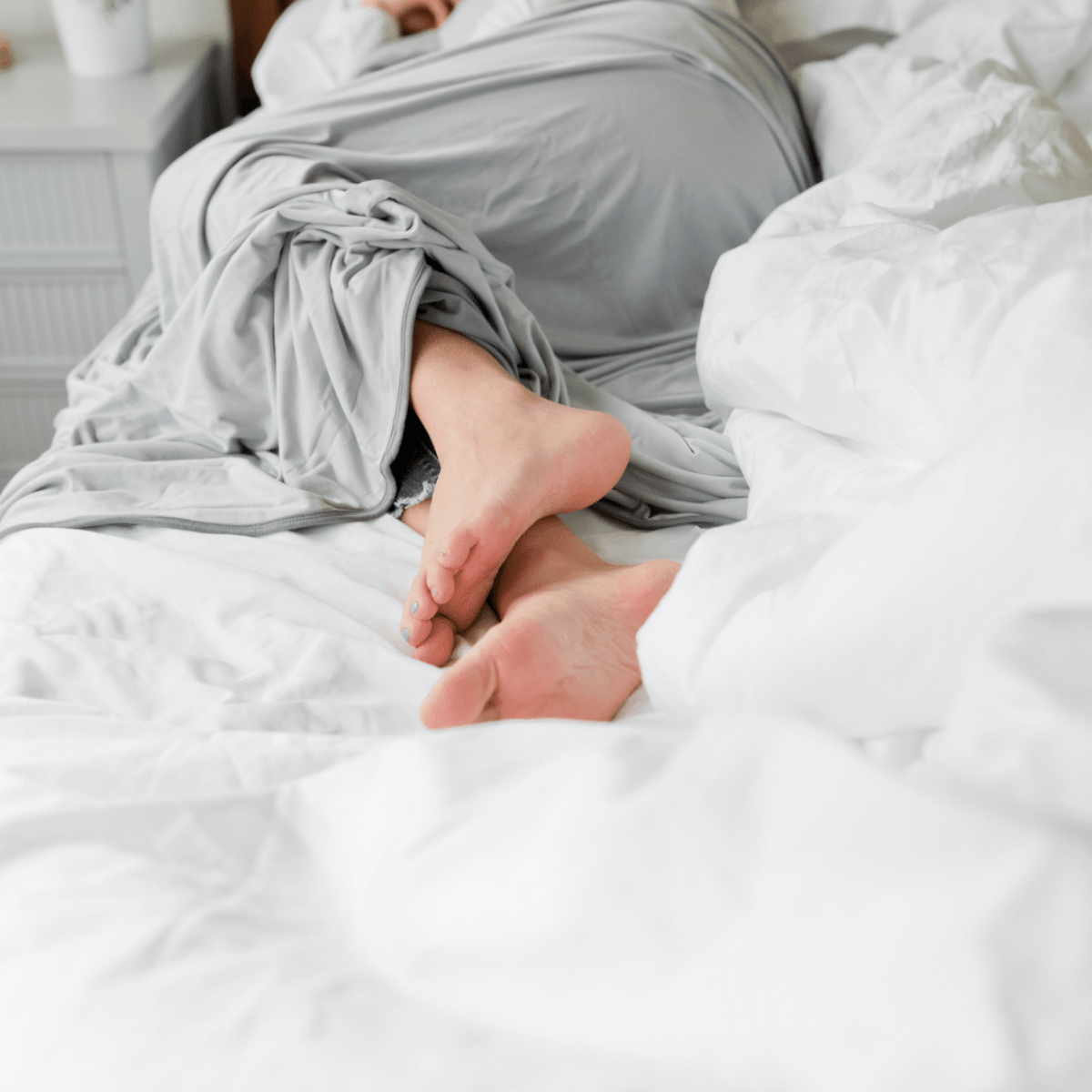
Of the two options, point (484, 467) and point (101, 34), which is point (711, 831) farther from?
point (101, 34)

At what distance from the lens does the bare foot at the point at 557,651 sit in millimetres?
594

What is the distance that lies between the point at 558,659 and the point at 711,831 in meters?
0.33

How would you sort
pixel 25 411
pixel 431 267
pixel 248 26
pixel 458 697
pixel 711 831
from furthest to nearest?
pixel 248 26 → pixel 25 411 → pixel 431 267 → pixel 458 697 → pixel 711 831

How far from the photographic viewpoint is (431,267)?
93 cm

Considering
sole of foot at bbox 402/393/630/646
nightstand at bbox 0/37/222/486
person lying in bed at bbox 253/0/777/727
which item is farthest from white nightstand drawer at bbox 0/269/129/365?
sole of foot at bbox 402/393/630/646

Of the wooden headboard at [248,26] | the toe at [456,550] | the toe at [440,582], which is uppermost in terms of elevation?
the wooden headboard at [248,26]

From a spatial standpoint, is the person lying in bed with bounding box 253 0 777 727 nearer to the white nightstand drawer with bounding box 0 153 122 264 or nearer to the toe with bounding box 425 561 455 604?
the toe with bounding box 425 561 455 604

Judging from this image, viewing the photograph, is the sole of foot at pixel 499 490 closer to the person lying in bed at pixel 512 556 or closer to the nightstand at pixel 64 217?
the person lying in bed at pixel 512 556

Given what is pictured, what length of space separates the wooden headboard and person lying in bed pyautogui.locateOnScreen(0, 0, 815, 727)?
2.79 ft

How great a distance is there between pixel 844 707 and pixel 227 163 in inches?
35.0

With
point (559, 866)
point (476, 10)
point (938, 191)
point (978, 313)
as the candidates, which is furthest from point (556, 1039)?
point (476, 10)

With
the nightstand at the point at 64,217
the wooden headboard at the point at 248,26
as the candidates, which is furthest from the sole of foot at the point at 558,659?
the wooden headboard at the point at 248,26

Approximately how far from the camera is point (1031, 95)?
3.14 ft

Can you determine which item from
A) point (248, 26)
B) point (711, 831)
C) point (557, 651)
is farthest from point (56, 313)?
point (711, 831)
